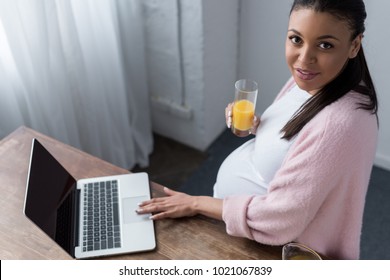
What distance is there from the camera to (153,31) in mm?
2072

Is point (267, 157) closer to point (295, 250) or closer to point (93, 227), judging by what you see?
point (295, 250)

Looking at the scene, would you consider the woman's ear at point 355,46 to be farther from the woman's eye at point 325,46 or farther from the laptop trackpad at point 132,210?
the laptop trackpad at point 132,210

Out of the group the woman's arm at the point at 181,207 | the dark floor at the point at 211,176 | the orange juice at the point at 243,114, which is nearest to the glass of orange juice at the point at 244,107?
the orange juice at the point at 243,114

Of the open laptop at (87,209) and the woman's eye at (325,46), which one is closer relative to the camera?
the woman's eye at (325,46)

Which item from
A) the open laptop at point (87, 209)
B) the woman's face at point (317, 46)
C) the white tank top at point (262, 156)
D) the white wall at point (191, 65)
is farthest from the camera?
the white wall at point (191, 65)

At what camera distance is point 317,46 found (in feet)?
2.76

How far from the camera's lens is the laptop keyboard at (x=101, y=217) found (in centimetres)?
98

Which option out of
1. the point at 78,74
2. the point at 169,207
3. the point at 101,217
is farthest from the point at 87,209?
the point at 78,74

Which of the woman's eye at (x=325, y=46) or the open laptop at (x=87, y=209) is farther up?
the woman's eye at (x=325, y=46)

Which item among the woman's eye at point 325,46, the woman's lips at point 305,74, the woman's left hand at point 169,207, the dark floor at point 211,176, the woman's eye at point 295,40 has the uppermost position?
the woman's eye at point 325,46

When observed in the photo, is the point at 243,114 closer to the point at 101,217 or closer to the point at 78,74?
the point at 101,217

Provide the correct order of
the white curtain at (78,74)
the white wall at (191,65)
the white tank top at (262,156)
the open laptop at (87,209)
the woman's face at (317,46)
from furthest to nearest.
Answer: the white wall at (191,65) → the white curtain at (78,74) → the white tank top at (262,156) → the open laptop at (87,209) → the woman's face at (317,46)
